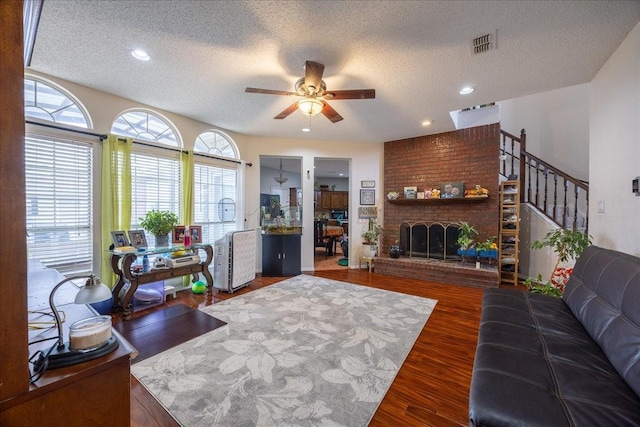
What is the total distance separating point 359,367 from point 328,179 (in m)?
8.41

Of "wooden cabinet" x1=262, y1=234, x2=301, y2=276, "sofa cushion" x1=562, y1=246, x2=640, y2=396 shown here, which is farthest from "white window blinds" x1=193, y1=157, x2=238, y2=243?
"sofa cushion" x1=562, y1=246, x2=640, y2=396

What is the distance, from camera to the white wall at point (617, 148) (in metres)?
1.85

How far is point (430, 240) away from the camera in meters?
4.76

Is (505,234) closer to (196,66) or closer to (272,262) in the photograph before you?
(272,262)

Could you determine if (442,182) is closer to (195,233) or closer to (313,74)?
(313,74)

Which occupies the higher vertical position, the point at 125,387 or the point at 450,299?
the point at 125,387

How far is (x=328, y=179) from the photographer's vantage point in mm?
9930

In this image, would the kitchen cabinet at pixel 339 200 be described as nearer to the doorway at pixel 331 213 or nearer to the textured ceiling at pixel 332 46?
the doorway at pixel 331 213


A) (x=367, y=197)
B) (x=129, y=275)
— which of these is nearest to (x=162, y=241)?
(x=129, y=275)

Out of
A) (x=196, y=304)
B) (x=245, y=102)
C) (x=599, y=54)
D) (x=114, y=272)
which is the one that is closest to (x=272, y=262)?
(x=196, y=304)

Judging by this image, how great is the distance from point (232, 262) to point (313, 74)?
2.72 m

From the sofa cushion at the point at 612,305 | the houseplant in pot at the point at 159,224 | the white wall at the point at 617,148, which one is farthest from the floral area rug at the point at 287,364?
the white wall at the point at 617,148

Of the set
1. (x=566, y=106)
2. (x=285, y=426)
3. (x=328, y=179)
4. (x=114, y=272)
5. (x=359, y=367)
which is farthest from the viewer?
(x=328, y=179)

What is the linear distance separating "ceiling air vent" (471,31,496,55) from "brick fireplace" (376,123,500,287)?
257 cm
